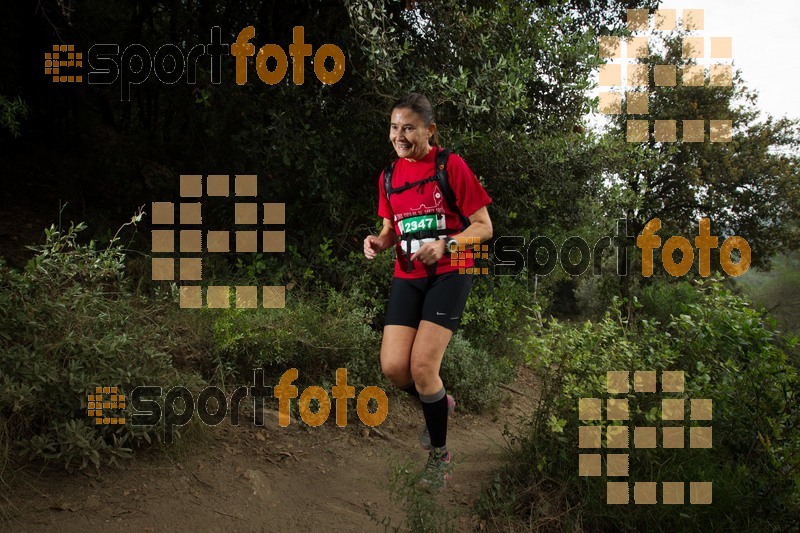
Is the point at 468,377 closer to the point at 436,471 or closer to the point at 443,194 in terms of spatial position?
the point at 436,471

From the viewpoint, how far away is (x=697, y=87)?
16641mm

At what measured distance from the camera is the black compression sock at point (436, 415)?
4.26m

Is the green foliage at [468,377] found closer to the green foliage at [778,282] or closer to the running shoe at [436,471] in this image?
the running shoe at [436,471]

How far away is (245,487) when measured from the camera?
4582mm

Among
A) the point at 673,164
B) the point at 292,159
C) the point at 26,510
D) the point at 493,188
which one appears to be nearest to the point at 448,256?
the point at 26,510

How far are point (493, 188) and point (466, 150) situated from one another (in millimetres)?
859

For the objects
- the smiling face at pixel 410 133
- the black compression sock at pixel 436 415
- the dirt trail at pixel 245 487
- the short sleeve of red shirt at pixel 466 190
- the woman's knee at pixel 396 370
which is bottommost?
the dirt trail at pixel 245 487

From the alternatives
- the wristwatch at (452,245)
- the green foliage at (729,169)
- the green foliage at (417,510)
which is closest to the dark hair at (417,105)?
the wristwatch at (452,245)

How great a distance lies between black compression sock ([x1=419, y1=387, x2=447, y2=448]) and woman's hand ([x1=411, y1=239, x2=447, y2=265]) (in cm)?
101

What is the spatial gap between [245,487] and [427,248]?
2350 mm

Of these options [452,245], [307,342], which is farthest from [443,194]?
[307,342]

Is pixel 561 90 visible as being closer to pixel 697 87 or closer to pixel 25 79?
pixel 25 79

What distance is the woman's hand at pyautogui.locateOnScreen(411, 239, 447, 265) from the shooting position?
12.7ft

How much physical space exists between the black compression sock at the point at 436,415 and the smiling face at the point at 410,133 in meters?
1.70
